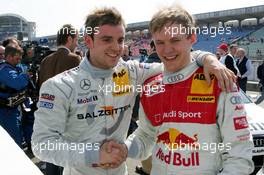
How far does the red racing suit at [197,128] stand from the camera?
184 cm

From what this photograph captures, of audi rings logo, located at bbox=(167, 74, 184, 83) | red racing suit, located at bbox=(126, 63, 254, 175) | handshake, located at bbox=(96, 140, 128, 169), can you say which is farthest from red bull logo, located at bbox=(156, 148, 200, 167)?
audi rings logo, located at bbox=(167, 74, 184, 83)

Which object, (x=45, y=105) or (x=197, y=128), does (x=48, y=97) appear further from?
(x=197, y=128)

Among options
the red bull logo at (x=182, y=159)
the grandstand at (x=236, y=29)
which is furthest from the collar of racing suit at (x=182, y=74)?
the grandstand at (x=236, y=29)

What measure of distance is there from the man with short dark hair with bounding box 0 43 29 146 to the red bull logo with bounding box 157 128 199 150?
3536 mm

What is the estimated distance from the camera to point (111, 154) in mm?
1941

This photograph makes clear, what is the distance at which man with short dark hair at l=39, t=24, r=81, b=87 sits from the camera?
14.0 ft

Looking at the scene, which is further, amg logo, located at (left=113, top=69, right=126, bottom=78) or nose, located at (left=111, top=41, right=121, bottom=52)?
amg logo, located at (left=113, top=69, right=126, bottom=78)

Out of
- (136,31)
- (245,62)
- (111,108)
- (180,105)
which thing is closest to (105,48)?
(111,108)

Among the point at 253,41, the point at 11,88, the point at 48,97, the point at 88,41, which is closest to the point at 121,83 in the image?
the point at 88,41

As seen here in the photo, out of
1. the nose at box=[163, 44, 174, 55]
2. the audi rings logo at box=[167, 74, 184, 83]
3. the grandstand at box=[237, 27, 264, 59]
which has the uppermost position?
the nose at box=[163, 44, 174, 55]

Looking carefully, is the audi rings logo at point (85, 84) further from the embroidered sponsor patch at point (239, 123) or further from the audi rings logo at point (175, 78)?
the embroidered sponsor patch at point (239, 123)

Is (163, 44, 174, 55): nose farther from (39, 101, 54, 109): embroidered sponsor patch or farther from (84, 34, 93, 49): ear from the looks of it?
(39, 101, 54, 109): embroidered sponsor patch

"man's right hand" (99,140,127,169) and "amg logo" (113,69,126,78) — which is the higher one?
"amg logo" (113,69,126,78)

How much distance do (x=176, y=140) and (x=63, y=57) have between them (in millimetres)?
2553
